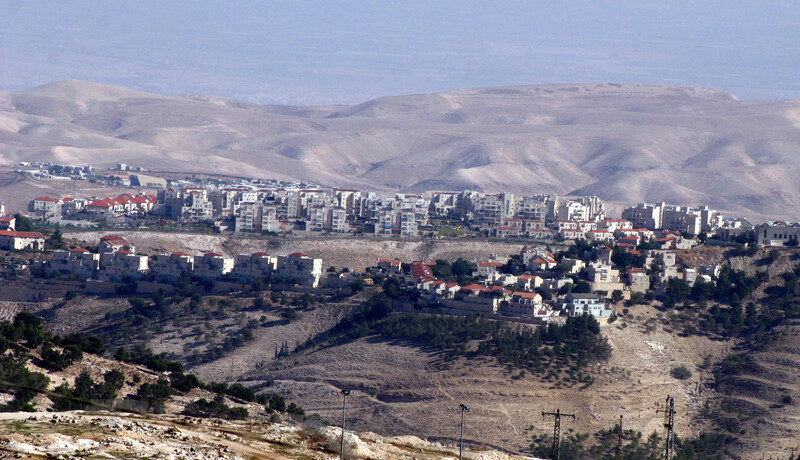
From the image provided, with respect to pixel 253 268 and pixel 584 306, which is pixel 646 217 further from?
pixel 584 306

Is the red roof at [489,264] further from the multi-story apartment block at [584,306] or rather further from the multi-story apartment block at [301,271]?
the multi-story apartment block at [584,306]

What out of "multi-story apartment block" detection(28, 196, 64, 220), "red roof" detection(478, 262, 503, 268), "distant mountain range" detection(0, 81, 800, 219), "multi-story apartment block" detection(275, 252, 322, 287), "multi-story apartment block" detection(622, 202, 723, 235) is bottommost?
"multi-story apartment block" detection(275, 252, 322, 287)

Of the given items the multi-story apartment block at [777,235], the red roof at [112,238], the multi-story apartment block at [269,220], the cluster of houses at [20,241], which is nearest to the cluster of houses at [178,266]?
the cluster of houses at [20,241]

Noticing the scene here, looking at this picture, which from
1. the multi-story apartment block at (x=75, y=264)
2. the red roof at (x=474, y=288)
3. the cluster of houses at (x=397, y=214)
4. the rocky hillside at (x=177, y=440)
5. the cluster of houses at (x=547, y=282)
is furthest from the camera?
the cluster of houses at (x=397, y=214)

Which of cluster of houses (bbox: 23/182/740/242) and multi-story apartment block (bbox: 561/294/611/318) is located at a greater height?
cluster of houses (bbox: 23/182/740/242)

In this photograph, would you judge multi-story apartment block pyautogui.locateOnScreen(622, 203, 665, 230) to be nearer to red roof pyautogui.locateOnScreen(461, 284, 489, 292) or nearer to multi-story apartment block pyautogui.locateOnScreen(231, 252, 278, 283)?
red roof pyautogui.locateOnScreen(461, 284, 489, 292)

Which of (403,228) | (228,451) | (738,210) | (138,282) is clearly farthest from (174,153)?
(228,451)

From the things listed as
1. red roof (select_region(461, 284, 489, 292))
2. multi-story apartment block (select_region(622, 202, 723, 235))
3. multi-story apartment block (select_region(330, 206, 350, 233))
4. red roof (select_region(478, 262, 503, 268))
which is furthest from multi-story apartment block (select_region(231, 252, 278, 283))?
multi-story apartment block (select_region(622, 202, 723, 235))

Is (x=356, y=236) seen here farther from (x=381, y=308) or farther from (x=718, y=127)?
(x=718, y=127)

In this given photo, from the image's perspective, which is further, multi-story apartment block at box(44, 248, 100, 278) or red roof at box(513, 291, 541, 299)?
multi-story apartment block at box(44, 248, 100, 278)
